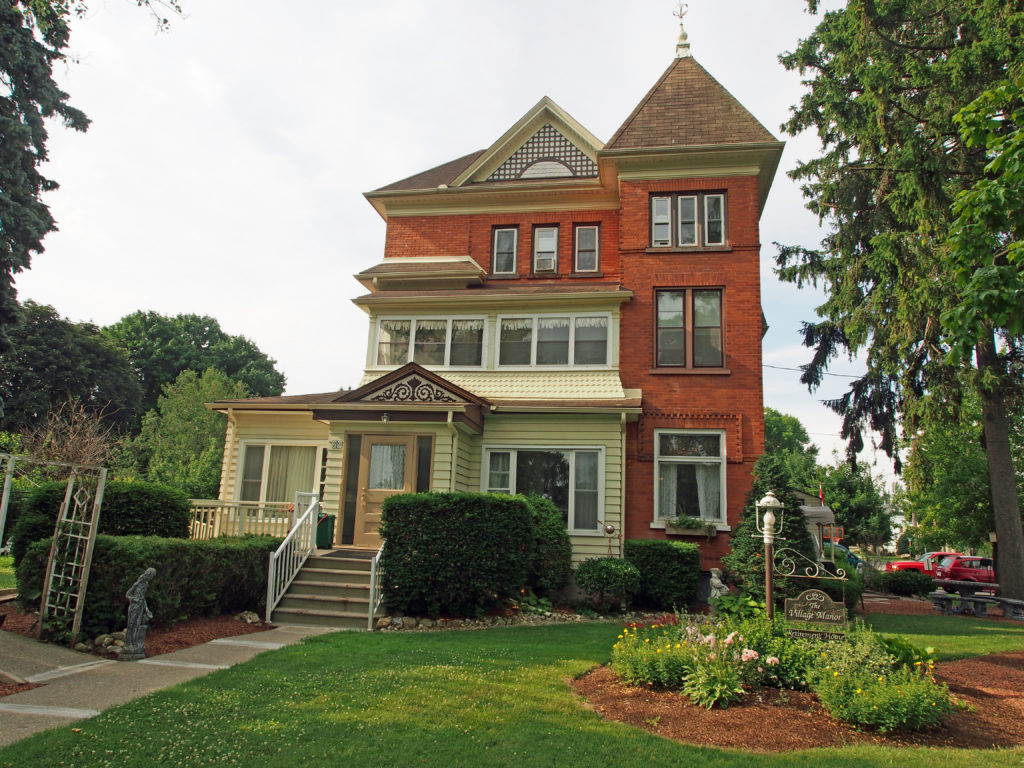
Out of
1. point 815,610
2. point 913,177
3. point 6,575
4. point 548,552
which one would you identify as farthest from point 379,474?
point 913,177

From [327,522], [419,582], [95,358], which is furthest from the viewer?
[95,358]

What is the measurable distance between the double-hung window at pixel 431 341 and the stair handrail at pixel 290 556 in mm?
5047

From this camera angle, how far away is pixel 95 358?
39.1m

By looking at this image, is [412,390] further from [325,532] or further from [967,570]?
[967,570]

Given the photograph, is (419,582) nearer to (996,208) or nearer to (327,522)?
(327,522)

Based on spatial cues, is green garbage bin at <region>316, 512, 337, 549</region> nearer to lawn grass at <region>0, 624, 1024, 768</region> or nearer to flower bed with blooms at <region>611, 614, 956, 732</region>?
lawn grass at <region>0, 624, 1024, 768</region>

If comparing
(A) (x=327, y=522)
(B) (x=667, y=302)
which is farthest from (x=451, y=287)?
(A) (x=327, y=522)

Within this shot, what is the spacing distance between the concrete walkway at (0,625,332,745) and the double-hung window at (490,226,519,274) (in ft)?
38.3

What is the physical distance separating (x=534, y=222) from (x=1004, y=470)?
1420 centimetres

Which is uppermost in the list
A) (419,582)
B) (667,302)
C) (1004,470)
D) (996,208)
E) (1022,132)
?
(667,302)

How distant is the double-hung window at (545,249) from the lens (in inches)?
714

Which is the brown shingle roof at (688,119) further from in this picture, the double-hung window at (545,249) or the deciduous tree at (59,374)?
the deciduous tree at (59,374)

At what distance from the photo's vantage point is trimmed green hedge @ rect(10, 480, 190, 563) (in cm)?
966

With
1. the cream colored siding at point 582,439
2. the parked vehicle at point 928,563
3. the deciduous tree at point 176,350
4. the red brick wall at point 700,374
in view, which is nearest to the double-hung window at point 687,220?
the red brick wall at point 700,374
